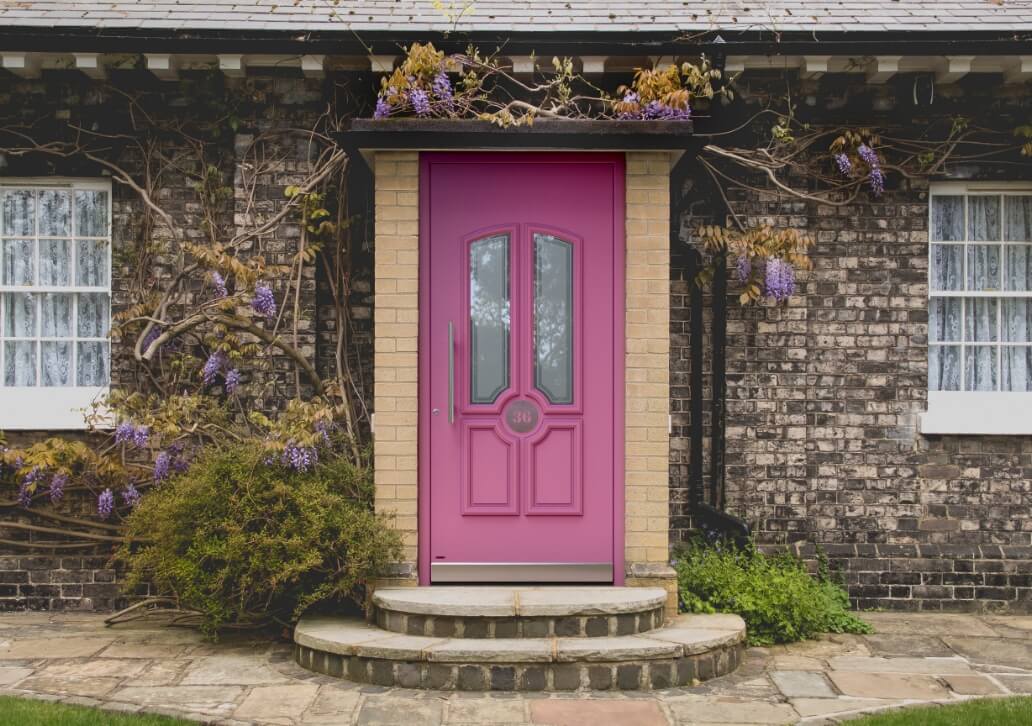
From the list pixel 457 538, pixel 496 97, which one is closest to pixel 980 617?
pixel 457 538

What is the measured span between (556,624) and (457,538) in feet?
3.47

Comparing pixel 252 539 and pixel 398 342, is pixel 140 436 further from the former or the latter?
pixel 398 342

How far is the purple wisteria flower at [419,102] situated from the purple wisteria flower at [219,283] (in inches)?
75.1

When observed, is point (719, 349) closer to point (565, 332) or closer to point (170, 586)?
point (565, 332)

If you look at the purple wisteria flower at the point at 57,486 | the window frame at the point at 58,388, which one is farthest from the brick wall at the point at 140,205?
the purple wisteria flower at the point at 57,486

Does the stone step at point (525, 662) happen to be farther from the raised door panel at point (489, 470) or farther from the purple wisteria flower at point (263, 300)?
the purple wisteria flower at point (263, 300)

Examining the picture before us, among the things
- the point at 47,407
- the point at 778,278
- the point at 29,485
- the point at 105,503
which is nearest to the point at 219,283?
the point at 47,407

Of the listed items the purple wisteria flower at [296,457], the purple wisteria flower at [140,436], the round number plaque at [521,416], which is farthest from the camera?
the purple wisteria flower at [140,436]

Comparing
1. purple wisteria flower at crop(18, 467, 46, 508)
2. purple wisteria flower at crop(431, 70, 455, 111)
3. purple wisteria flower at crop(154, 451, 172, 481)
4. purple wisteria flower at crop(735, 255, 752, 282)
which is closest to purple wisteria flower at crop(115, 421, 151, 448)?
purple wisteria flower at crop(154, 451, 172, 481)

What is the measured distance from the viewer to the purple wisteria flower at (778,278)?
838 centimetres

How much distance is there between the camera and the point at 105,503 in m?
8.31

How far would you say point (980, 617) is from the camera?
8.45 m

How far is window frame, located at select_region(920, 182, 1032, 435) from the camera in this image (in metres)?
8.64

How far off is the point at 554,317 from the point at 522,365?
1.23 feet
